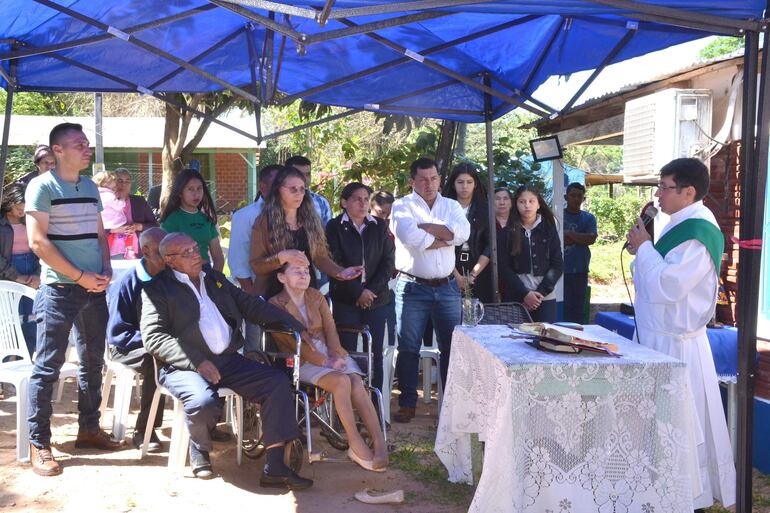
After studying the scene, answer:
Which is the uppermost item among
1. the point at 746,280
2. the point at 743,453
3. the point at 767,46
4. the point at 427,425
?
the point at 767,46

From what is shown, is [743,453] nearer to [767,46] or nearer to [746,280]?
[746,280]

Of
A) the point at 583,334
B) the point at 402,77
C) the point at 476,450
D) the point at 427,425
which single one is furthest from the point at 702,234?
the point at 402,77

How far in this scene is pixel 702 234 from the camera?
4.15 metres

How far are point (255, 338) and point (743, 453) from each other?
3.48 metres

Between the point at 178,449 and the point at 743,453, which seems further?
the point at 178,449

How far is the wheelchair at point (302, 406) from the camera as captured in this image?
192 inches

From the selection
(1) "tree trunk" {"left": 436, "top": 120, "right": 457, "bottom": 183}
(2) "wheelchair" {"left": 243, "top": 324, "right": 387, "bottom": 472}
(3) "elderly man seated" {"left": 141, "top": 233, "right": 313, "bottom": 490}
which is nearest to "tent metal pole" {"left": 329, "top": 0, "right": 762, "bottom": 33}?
(3) "elderly man seated" {"left": 141, "top": 233, "right": 313, "bottom": 490}

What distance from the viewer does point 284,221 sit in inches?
215

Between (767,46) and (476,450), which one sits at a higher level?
(767,46)

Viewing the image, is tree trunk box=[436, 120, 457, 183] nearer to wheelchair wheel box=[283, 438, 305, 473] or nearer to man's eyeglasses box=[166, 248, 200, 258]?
man's eyeglasses box=[166, 248, 200, 258]

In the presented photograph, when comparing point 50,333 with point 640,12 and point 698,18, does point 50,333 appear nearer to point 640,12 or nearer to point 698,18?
point 640,12

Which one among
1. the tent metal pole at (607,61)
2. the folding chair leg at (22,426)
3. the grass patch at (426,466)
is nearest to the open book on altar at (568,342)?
the grass patch at (426,466)

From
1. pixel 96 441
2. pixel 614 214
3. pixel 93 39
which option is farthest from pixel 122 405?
pixel 614 214

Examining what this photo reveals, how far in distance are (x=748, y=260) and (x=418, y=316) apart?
8.38ft
